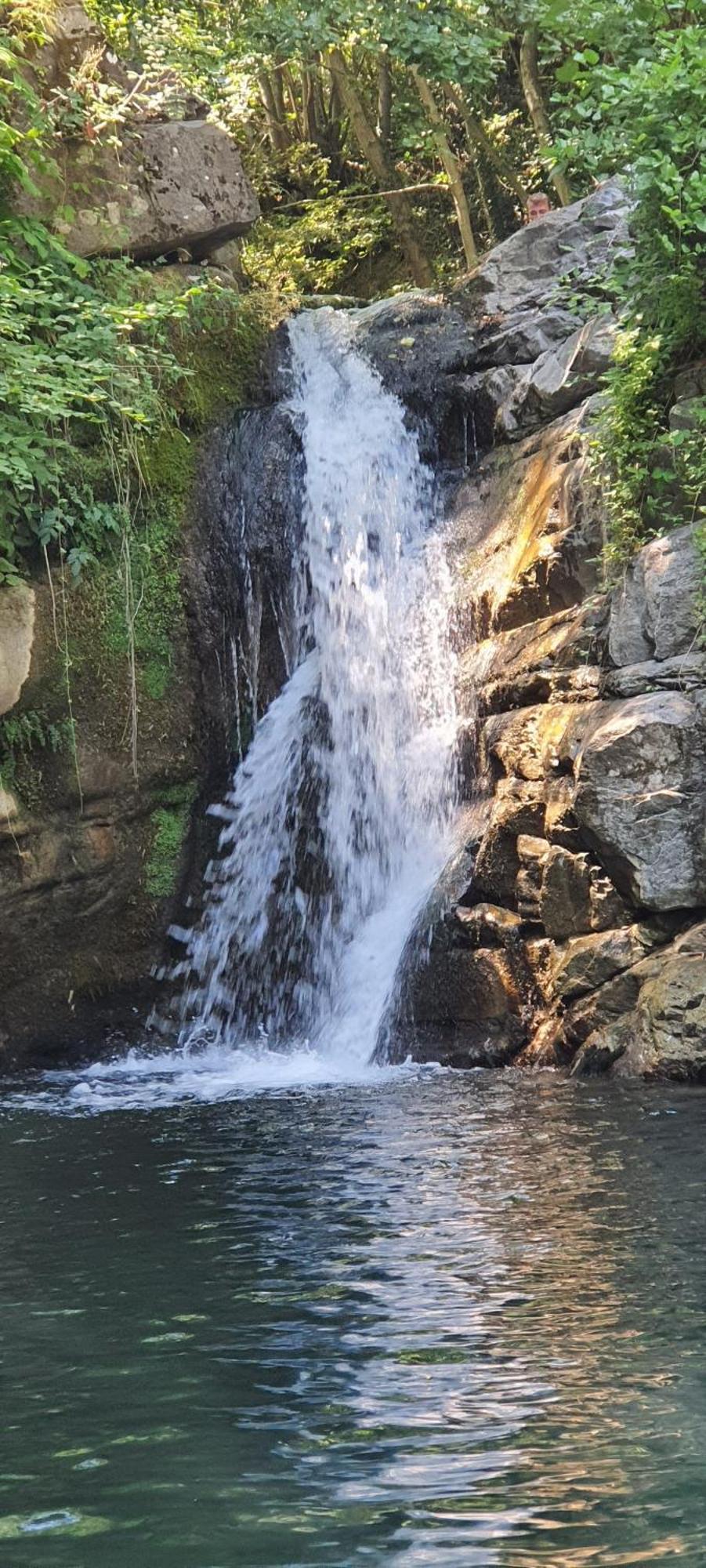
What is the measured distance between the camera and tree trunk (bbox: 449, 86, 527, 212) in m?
16.3

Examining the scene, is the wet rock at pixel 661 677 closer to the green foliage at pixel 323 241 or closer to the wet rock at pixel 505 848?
the wet rock at pixel 505 848

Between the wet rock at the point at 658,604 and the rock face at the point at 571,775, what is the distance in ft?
0.04

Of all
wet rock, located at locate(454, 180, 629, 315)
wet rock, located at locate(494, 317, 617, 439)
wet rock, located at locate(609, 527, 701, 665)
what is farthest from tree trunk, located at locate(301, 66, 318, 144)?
wet rock, located at locate(609, 527, 701, 665)

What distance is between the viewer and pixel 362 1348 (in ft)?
11.8

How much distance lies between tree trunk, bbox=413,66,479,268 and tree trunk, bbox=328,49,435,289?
2.83 ft

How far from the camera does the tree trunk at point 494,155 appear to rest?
53.4 feet

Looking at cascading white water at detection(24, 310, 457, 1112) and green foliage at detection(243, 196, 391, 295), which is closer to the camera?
cascading white water at detection(24, 310, 457, 1112)

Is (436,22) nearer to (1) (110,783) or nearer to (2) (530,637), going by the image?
(2) (530,637)

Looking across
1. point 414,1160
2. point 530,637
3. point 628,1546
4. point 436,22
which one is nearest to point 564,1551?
point 628,1546

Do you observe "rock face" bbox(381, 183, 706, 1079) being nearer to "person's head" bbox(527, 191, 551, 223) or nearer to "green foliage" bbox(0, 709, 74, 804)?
"green foliage" bbox(0, 709, 74, 804)

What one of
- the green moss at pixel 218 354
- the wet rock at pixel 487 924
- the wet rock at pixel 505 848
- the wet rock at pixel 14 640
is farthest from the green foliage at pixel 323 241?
the wet rock at pixel 487 924

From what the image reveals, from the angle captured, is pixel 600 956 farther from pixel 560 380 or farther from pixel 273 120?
pixel 273 120

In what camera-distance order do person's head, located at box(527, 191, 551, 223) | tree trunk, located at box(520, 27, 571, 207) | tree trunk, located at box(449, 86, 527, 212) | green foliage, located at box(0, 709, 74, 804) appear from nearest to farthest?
green foliage, located at box(0, 709, 74, 804)
person's head, located at box(527, 191, 551, 223)
tree trunk, located at box(520, 27, 571, 207)
tree trunk, located at box(449, 86, 527, 212)

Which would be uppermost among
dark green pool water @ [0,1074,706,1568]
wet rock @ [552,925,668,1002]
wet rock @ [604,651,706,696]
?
wet rock @ [604,651,706,696]
